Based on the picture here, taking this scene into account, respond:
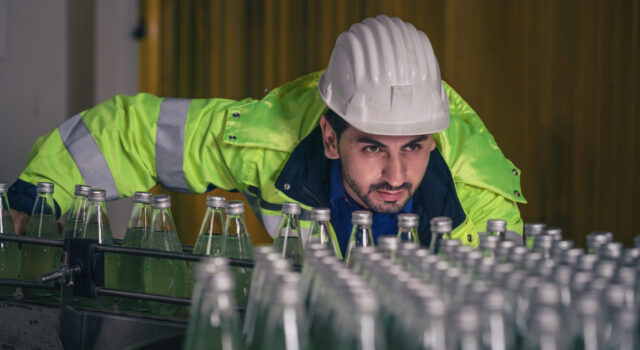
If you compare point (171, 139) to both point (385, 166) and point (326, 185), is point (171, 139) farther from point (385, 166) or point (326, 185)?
point (385, 166)

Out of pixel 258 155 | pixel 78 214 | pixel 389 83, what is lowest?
pixel 78 214

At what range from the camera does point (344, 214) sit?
166cm

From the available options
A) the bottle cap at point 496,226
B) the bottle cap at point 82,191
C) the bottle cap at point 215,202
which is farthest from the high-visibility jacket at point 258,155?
the bottle cap at point 496,226

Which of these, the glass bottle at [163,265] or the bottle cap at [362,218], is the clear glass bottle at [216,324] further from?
the glass bottle at [163,265]

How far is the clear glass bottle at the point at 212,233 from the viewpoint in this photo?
111 centimetres

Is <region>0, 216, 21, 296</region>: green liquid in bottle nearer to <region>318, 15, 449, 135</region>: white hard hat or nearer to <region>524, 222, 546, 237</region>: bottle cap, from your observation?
<region>318, 15, 449, 135</region>: white hard hat

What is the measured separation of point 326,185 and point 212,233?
1.99ft

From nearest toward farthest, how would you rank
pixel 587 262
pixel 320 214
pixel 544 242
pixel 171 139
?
pixel 587 262, pixel 544 242, pixel 320 214, pixel 171 139

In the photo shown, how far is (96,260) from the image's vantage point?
1.01m

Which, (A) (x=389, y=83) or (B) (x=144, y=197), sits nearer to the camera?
(B) (x=144, y=197)

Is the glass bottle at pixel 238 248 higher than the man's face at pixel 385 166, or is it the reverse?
the man's face at pixel 385 166

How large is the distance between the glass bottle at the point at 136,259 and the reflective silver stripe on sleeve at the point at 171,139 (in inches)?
18.5

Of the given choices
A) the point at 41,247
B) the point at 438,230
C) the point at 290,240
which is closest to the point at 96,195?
the point at 41,247

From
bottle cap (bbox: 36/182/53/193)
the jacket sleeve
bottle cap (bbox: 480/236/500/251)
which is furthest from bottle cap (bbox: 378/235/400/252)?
the jacket sleeve
